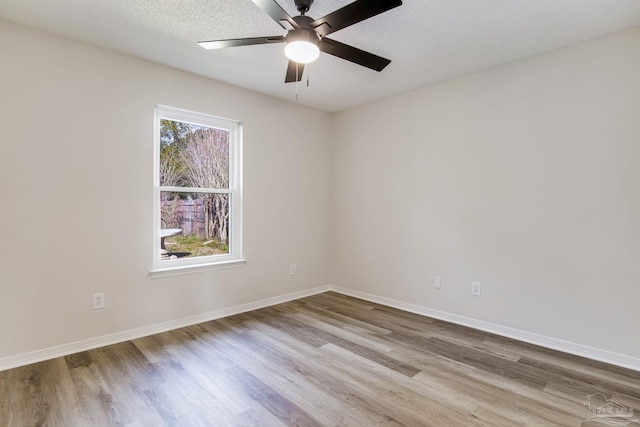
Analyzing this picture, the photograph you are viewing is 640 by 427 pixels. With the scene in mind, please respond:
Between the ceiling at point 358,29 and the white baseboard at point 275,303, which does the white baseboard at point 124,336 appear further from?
the ceiling at point 358,29

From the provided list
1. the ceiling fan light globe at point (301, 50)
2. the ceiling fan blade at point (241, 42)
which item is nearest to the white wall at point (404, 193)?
the ceiling fan blade at point (241, 42)

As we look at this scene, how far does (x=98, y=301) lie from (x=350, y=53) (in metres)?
2.75

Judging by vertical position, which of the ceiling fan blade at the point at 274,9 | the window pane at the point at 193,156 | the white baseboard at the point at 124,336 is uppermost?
the ceiling fan blade at the point at 274,9

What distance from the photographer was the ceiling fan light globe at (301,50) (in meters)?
1.92

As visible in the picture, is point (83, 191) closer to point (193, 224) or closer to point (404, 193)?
point (193, 224)

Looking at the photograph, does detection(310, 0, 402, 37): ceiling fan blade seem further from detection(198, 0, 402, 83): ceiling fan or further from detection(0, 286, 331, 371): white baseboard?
detection(0, 286, 331, 371): white baseboard

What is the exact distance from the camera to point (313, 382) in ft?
7.18

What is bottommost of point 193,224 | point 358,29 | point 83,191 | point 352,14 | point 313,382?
point 313,382

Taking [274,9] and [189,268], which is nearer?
[274,9]

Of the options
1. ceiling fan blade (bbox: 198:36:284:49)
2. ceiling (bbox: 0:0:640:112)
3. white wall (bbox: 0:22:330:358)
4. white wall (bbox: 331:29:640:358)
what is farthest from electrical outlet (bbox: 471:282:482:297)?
ceiling fan blade (bbox: 198:36:284:49)

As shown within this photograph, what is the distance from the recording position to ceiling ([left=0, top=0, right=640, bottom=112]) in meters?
2.14

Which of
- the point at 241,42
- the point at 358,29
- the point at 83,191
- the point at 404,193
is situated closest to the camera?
the point at 241,42

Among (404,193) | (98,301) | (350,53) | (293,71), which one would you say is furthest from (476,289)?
(98,301)

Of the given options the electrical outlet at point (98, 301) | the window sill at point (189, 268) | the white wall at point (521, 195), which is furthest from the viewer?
the window sill at point (189, 268)
